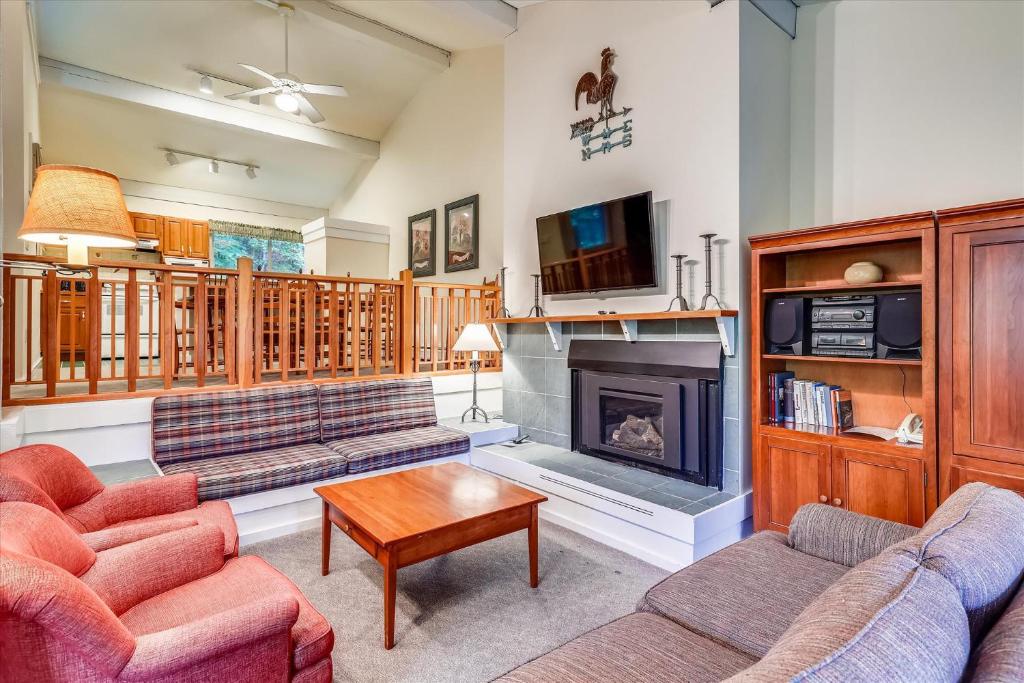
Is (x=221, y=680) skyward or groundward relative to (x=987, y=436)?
groundward

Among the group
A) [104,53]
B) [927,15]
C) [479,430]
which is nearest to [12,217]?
[104,53]

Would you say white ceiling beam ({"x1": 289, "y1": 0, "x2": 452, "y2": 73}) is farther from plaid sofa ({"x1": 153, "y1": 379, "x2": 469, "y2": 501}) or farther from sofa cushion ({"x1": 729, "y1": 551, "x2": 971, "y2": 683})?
sofa cushion ({"x1": 729, "y1": 551, "x2": 971, "y2": 683})

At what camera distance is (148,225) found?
299 inches

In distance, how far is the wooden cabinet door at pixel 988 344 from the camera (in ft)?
7.11

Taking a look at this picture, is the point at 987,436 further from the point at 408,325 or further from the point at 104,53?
the point at 104,53

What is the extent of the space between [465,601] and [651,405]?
1.81 meters

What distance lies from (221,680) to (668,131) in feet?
11.6

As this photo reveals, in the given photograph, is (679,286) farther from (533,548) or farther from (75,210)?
(75,210)

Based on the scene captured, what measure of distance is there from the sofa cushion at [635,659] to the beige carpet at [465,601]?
27.2 inches

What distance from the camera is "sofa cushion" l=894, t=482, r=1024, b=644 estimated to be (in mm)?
1024

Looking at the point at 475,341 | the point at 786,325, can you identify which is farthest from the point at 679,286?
the point at 475,341

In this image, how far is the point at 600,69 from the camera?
3811 millimetres

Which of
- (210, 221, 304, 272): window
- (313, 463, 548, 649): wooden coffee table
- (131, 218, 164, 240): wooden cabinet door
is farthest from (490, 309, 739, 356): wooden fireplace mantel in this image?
(210, 221, 304, 272): window

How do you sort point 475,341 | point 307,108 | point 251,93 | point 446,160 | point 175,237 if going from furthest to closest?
point 175,237
point 446,160
point 307,108
point 251,93
point 475,341
